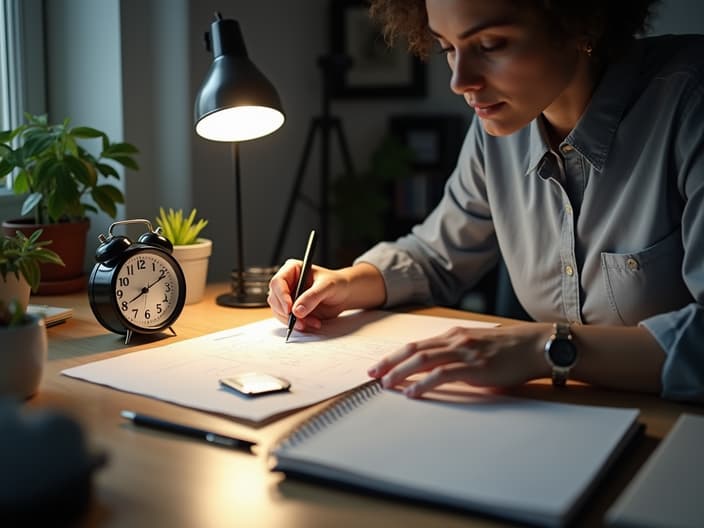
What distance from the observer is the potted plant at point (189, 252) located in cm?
153

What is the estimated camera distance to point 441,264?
63.4 inches

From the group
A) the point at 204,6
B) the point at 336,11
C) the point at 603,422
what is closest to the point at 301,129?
the point at 336,11

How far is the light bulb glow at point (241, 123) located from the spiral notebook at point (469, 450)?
724 millimetres

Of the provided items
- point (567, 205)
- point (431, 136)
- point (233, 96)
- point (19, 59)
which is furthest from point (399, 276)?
point (431, 136)

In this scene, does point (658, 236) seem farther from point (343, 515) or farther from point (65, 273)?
point (65, 273)

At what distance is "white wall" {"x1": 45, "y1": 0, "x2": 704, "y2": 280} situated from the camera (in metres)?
1.90

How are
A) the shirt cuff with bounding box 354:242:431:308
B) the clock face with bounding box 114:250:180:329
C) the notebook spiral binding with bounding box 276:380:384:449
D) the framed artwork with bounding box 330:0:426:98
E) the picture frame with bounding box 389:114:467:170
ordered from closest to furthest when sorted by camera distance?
the notebook spiral binding with bounding box 276:380:384:449 < the clock face with bounding box 114:250:180:329 < the shirt cuff with bounding box 354:242:431:308 < the framed artwork with bounding box 330:0:426:98 < the picture frame with bounding box 389:114:467:170

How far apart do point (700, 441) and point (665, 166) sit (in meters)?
0.53

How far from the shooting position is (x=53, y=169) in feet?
4.99

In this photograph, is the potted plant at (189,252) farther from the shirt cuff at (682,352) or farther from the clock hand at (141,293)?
the shirt cuff at (682,352)

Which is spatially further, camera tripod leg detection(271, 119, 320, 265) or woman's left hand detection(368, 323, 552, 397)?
camera tripod leg detection(271, 119, 320, 265)

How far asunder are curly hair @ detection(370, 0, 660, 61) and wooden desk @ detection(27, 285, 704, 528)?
1.65ft

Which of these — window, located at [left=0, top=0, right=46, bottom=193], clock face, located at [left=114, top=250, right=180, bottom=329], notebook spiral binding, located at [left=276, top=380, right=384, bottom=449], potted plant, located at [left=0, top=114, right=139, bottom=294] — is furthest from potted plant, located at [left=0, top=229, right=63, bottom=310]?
window, located at [left=0, top=0, right=46, bottom=193]

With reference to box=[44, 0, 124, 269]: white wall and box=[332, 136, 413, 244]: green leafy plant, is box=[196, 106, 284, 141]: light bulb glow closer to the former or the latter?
box=[44, 0, 124, 269]: white wall
